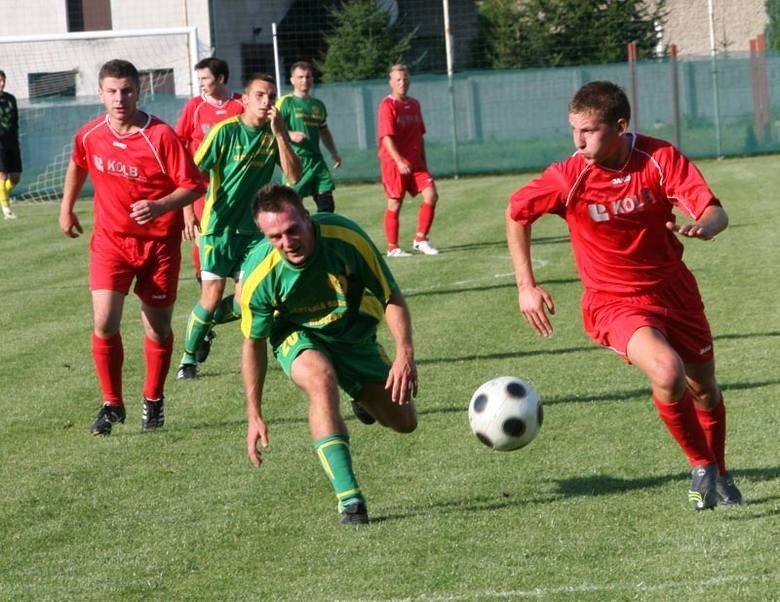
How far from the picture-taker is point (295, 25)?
38688mm

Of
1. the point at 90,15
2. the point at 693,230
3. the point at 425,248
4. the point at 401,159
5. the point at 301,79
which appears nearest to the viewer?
the point at 693,230

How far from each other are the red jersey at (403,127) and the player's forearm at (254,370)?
1032 centimetres

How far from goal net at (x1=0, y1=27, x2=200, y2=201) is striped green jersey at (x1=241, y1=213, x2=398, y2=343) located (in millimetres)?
21850

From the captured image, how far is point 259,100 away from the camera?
914cm

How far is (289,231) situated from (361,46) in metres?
28.5

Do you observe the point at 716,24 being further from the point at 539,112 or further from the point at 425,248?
the point at 425,248

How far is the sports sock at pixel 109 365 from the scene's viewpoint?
7.95 m

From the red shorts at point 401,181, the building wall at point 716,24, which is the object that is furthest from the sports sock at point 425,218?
the building wall at point 716,24

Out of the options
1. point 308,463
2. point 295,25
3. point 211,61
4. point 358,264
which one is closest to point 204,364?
point 211,61

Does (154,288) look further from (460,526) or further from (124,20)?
(124,20)

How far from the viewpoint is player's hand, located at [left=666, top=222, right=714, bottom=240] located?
509 cm

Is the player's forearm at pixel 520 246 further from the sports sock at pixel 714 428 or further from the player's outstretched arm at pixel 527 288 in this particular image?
the sports sock at pixel 714 428

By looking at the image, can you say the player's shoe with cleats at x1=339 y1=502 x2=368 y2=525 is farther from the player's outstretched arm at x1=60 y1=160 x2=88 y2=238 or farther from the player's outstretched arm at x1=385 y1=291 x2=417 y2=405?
the player's outstretched arm at x1=60 y1=160 x2=88 y2=238

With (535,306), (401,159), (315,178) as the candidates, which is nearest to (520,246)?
(535,306)
